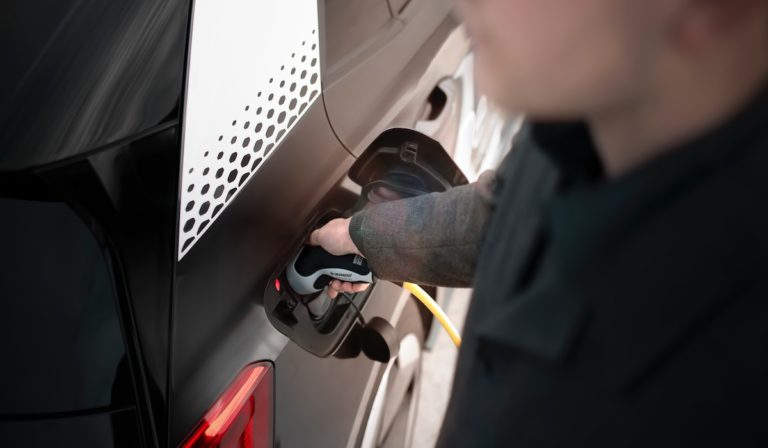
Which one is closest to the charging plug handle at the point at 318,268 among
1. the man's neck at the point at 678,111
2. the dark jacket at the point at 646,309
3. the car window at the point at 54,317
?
the car window at the point at 54,317

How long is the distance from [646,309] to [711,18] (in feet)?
0.70

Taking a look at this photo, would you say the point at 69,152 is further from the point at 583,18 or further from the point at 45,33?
the point at 583,18

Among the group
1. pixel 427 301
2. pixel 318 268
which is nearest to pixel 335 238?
pixel 318 268

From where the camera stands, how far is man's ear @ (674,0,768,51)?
1.30ft

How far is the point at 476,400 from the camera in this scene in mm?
605

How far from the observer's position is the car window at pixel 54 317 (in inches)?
28.8

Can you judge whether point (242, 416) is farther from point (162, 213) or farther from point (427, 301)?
point (427, 301)

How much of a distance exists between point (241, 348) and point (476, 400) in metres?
0.47

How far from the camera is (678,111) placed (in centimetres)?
44

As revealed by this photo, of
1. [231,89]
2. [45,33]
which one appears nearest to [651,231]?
[231,89]

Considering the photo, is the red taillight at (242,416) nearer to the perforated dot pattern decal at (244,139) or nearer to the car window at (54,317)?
the car window at (54,317)

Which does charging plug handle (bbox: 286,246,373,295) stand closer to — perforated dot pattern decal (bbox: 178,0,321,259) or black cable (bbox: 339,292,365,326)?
black cable (bbox: 339,292,365,326)

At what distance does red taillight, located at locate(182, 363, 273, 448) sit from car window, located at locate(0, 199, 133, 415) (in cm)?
13

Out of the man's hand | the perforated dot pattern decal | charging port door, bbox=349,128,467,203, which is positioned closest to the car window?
the perforated dot pattern decal
